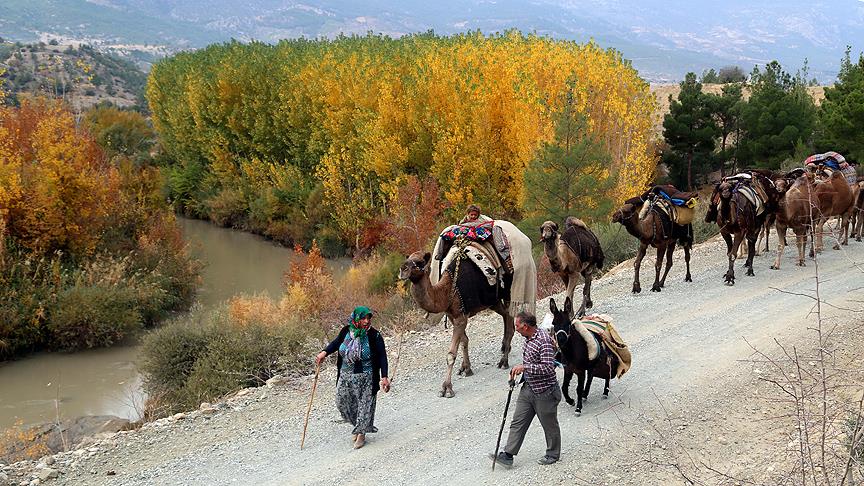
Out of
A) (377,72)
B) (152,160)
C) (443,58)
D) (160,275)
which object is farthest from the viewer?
(152,160)

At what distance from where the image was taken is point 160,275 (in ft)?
87.1

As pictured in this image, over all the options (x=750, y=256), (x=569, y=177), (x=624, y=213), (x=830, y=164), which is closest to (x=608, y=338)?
(x=624, y=213)

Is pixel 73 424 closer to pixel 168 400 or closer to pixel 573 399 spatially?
pixel 168 400

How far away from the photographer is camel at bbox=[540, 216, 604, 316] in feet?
40.9

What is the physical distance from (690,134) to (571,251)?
23.5m

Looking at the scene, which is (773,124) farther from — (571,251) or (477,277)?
(477,277)

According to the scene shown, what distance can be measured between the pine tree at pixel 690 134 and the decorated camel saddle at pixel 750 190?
1846cm

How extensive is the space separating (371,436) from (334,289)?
14.5 m

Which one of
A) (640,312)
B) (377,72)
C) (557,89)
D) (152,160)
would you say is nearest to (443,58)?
(377,72)

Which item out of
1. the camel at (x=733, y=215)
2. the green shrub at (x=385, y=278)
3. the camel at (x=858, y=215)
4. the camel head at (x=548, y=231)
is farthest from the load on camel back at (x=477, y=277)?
the green shrub at (x=385, y=278)

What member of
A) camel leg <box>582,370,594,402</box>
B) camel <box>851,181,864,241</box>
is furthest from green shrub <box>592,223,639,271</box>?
camel leg <box>582,370,594,402</box>

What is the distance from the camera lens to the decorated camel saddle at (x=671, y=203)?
14633mm

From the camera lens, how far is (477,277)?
11.1 metres

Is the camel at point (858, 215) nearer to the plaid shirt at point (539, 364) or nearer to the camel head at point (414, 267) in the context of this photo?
the camel head at point (414, 267)
